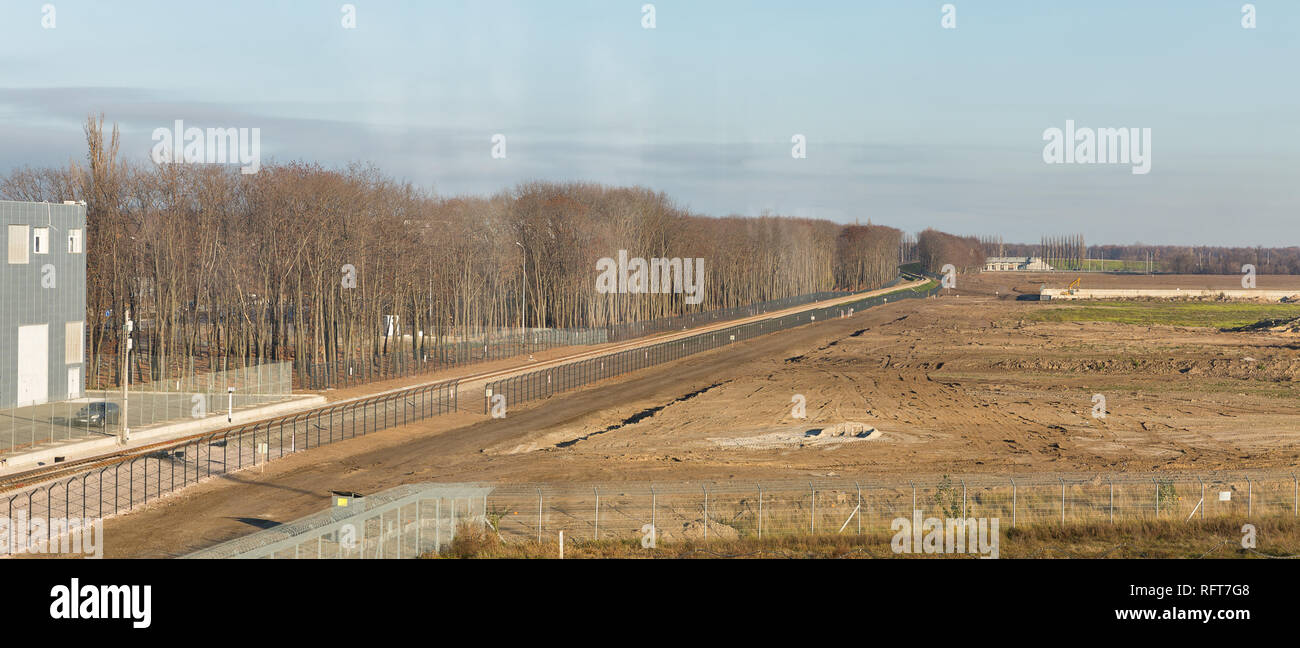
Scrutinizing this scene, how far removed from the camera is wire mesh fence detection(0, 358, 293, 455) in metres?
44.4

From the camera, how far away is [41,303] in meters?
54.0

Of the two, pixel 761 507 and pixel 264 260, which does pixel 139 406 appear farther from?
pixel 761 507

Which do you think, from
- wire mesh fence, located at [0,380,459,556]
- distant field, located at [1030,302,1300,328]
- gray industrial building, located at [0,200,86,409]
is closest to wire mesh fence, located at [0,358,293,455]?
gray industrial building, located at [0,200,86,409]

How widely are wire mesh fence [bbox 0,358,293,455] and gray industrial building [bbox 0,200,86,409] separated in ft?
5.49

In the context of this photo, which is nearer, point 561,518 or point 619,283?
point 561,518

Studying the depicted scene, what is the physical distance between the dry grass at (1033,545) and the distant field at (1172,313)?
10717 centimetres

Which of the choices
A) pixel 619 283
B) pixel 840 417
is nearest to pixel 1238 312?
pixel 619 283

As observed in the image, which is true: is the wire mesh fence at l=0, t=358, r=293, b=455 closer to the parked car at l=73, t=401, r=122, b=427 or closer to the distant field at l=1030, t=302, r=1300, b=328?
the parked car at l=73, t=401, r=122, b=427

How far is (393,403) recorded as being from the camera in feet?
187

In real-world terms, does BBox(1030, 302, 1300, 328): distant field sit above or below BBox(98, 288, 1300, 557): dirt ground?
above

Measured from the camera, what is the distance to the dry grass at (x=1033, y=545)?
26297mm
